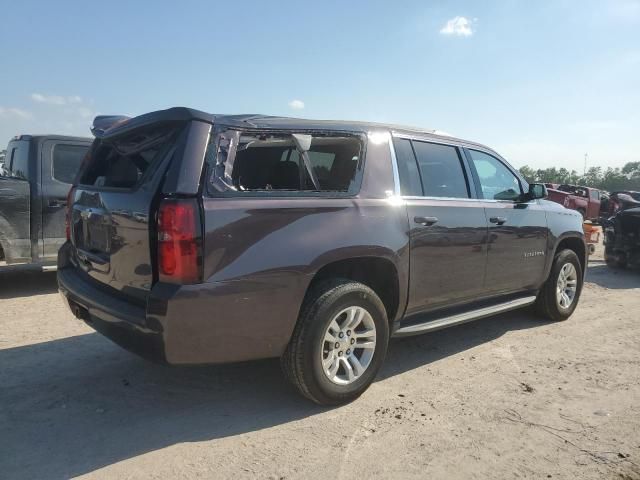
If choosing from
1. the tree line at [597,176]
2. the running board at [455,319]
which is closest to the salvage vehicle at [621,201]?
the running board at [455,319]

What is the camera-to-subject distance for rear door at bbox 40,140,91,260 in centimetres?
644

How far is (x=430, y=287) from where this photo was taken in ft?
12.8

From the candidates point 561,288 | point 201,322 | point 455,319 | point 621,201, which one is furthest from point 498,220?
point 621,201

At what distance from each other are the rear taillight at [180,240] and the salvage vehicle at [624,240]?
879 cm

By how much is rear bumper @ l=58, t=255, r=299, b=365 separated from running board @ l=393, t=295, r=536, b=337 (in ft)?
3.59

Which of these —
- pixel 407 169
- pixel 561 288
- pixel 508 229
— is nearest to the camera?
pixel 407 169

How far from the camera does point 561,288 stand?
555 cm

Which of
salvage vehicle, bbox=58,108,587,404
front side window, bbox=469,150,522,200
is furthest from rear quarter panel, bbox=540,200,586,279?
salvage vehicle, bbox=58,108,587,404

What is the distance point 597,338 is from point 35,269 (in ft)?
26.0

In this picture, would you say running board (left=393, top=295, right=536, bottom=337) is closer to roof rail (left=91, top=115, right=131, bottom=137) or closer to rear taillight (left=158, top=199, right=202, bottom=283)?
rear taillight (left=158, top=199, right=202, bottom=283)

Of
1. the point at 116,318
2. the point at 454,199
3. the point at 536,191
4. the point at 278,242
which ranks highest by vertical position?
the point at 536,191

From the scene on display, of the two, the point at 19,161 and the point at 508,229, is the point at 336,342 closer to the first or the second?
the point at 508,229

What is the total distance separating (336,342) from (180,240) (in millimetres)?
1250

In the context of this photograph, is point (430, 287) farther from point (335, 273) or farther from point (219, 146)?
point (219, 146)
